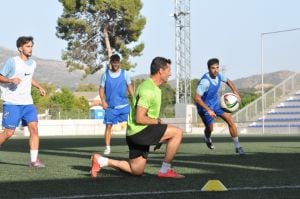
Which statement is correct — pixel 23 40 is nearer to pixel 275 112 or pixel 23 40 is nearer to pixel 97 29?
pixel 275 112

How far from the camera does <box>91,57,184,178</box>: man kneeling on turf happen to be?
7562mm

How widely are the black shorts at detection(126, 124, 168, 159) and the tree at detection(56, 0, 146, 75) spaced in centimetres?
4898

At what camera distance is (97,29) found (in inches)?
2307

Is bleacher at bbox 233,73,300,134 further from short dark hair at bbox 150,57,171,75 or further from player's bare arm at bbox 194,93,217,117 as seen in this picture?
short dark hair at bbox 150,57,171,75

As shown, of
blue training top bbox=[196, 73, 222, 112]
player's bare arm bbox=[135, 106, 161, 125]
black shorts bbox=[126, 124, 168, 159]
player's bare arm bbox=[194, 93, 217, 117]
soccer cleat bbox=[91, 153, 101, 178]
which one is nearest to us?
player's bare arm bbox=[135, 106, 161, 125]

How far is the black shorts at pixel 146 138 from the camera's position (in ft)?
25.1

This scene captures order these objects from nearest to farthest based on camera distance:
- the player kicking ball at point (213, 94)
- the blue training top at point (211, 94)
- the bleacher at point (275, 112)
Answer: the player kicking ball at point (213, 94) → the blue training top at point (211, 94) → the bleacher at point (275, 112)

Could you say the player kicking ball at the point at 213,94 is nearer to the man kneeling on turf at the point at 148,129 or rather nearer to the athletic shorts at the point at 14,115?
the athletic shorts at the point at 14,115

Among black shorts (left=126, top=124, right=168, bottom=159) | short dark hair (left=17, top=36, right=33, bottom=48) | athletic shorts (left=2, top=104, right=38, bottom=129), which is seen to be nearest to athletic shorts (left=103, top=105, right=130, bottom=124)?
athletic shorts (left=2, top=104, right=38, bottom=129)

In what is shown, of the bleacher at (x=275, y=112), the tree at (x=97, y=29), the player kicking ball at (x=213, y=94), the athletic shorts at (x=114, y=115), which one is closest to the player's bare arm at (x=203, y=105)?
the player kicking ball at (x=213, y=94)

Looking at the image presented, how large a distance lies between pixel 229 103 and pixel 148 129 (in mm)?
4899

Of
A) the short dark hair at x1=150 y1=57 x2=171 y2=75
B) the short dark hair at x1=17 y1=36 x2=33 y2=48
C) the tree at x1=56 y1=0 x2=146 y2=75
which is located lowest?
the short dark hair at x1=150 y1=57 x2=171 y2=75

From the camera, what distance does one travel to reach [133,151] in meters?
7.80

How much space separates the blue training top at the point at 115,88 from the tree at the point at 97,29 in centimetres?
4416
